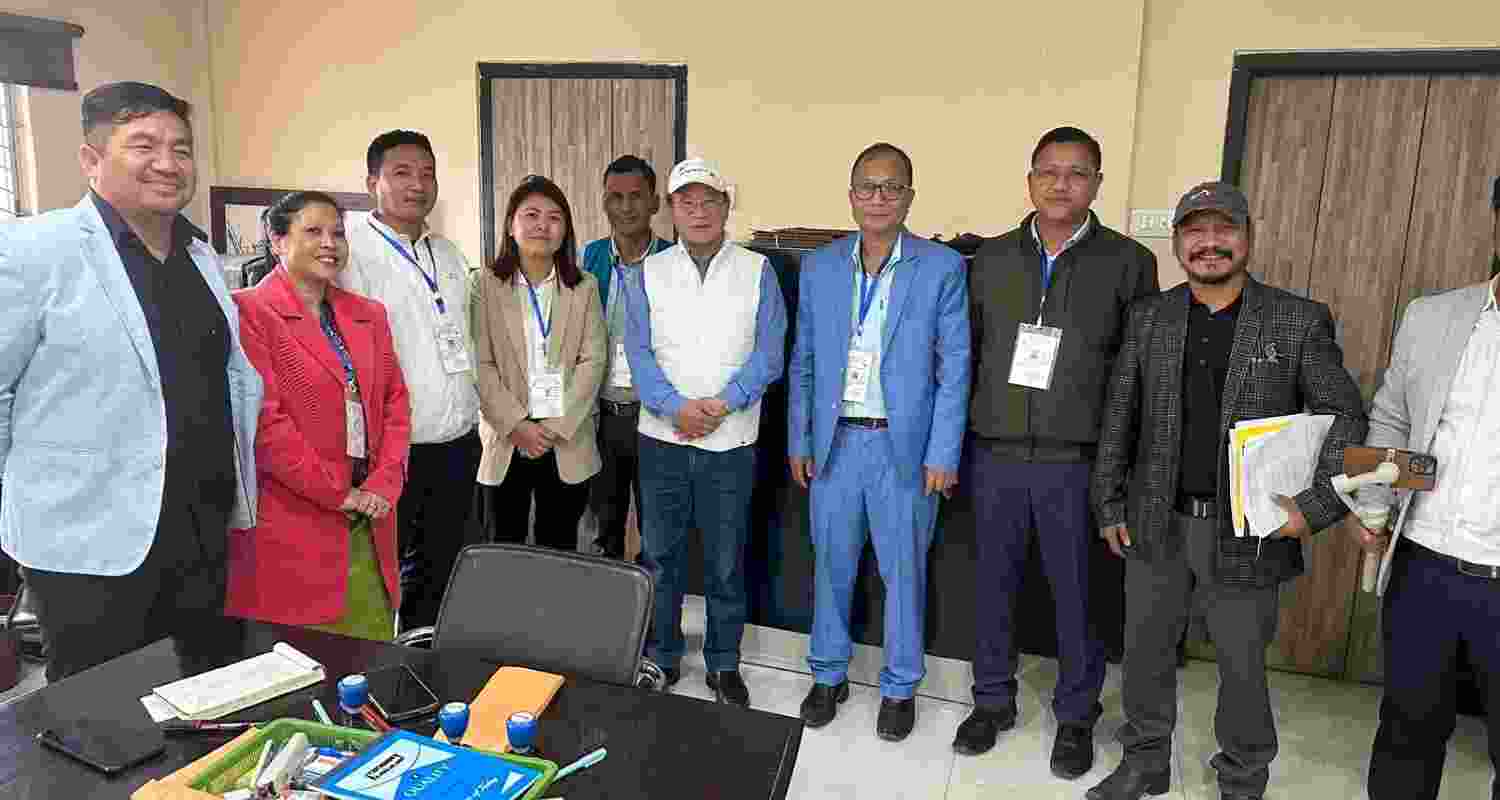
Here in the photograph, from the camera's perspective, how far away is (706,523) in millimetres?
2953

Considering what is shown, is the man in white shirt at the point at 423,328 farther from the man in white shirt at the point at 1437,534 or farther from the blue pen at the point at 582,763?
the man in white shirt at the point at 1437,534

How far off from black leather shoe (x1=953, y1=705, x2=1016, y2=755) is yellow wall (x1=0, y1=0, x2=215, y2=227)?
3976 millimetres

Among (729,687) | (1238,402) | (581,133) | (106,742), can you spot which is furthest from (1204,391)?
(581,133)

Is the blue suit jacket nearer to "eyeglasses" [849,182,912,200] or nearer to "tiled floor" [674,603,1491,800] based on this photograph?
"eyeglasses" [849,182,912,200]

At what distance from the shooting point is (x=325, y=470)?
2.30 metres

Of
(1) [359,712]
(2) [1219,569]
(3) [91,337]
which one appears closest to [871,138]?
(2) [1219,569]

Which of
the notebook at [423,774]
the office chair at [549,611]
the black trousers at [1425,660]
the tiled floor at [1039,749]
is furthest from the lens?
the tiled floor at [1039,749]

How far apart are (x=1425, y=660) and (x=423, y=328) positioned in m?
2.62

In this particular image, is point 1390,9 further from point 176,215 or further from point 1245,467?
point 176,215

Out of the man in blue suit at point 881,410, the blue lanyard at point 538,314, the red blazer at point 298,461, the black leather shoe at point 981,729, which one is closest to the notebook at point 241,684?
the red blazer at point 298,461

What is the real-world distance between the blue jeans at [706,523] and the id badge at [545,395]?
0.96 feet

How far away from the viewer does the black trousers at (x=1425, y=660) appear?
1974 millimetres

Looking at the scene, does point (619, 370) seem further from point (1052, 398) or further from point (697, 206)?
point (1052, 398)

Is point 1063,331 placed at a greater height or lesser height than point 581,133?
lesser
